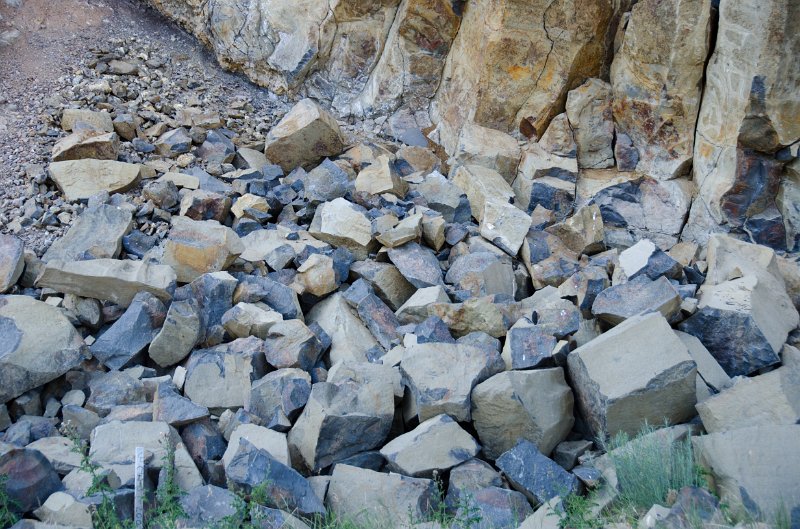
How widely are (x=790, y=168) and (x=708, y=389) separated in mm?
2074

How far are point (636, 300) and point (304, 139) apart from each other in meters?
3.22

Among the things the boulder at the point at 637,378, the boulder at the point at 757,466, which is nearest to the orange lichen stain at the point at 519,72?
the boulder at the point at 637,378

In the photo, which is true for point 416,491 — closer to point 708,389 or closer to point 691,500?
point 691,500

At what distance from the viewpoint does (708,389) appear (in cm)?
363

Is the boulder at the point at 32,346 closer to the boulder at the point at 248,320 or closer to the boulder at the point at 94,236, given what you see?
the boulder at the point at 94,236

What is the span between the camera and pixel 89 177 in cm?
524

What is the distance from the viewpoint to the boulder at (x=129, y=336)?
3.96m

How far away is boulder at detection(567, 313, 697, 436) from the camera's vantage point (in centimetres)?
329

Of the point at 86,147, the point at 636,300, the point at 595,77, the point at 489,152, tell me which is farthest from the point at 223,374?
the point at 595,77

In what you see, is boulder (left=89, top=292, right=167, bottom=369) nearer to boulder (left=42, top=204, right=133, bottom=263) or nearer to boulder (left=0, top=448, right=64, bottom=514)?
boulder (left=42, top=204, right=133, bottom=263)

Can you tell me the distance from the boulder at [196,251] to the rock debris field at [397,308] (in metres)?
0.02

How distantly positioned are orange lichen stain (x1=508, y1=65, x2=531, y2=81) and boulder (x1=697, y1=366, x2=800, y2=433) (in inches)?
139

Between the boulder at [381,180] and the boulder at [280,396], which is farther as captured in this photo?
the boulder at [381,180]

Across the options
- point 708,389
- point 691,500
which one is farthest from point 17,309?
point 708,389
